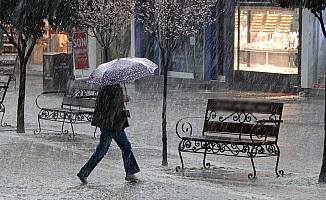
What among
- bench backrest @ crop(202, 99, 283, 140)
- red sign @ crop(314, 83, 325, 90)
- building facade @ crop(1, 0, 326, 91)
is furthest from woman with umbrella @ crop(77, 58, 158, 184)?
red sign @ crop(314, 83, 325, 90)

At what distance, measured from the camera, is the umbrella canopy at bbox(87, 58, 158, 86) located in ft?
37.3

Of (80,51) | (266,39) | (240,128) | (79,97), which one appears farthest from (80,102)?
(266,39)

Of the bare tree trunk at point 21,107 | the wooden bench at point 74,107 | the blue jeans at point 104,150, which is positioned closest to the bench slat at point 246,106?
the blue jeans at point 104,150

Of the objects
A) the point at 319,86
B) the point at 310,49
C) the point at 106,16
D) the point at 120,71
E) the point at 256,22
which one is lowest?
the point at 319,86

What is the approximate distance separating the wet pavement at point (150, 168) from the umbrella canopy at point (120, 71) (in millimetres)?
1302

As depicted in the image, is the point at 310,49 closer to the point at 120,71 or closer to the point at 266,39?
the point at 266,39

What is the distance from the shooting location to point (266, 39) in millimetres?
29094

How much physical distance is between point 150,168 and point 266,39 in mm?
16841

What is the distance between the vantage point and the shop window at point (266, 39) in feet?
91.5

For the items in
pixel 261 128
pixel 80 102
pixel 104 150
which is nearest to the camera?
pixel 104 150

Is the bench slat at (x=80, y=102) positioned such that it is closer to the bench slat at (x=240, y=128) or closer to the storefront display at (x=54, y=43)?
the bench slat at (x=240, y=128)

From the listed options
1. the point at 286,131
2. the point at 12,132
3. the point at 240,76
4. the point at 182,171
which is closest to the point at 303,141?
the point at 286,131

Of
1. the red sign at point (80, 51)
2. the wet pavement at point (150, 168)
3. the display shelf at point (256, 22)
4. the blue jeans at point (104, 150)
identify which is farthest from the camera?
the display shelf at point (256, 22)

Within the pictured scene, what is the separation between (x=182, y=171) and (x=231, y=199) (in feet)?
9.07
